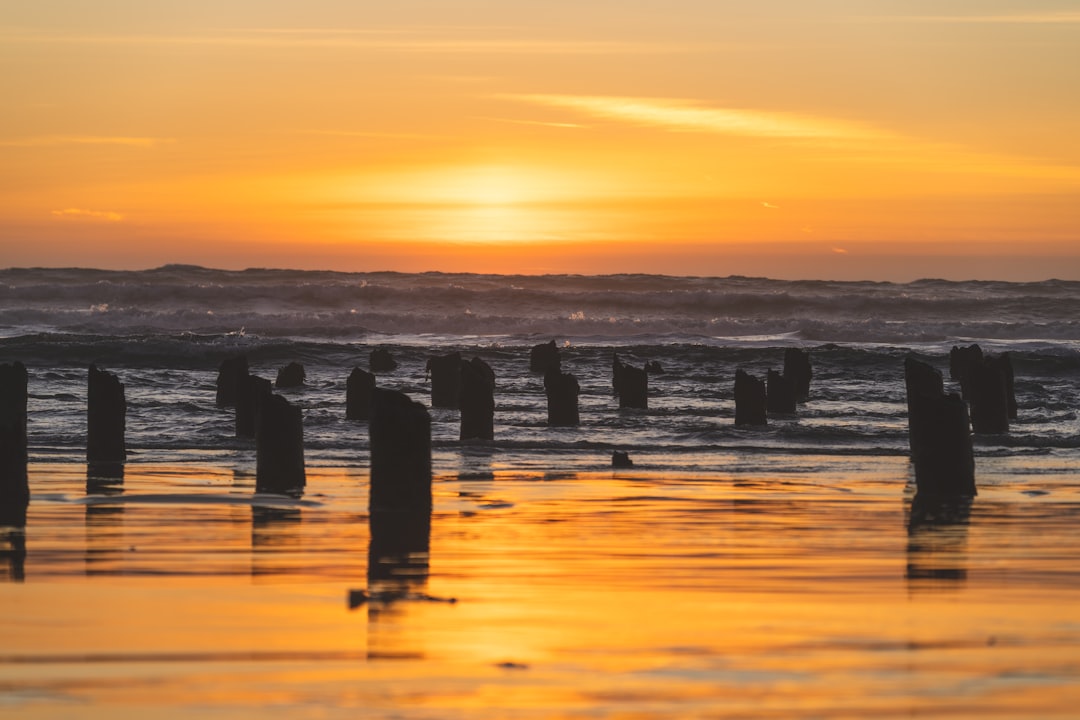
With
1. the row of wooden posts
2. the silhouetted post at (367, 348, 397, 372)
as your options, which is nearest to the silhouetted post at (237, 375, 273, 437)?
the row of wooden posts

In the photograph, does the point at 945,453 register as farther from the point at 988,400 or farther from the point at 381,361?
the point at 381,361

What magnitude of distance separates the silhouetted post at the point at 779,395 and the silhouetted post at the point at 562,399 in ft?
13.6

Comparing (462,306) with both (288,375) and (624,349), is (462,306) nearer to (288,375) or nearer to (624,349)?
(624,349)

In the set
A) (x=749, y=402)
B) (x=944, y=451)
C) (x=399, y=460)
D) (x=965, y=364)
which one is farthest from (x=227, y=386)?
(x=944, y=451)

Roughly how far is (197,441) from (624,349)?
2444 centimetres

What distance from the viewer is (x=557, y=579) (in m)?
7.65

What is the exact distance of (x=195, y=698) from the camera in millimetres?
5082

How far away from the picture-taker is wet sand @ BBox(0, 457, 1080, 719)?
5.14 m

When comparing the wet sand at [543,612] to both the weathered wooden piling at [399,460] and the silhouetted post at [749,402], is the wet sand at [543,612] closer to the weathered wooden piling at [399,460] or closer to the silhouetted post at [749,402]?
the weathered wooden piling at [399,460]

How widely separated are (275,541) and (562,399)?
40.6ft

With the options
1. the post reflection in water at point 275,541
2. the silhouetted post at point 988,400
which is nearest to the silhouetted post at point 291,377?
the silhouetted post at point 988,400

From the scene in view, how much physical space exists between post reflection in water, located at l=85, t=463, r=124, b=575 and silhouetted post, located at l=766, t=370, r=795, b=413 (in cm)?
1258

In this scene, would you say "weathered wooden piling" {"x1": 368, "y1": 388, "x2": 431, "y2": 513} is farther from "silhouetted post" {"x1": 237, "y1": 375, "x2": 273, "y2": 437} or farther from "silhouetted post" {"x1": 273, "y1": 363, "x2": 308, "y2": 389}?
"silhouetted post" {"x1": 273, "y1": 363, "x2": 308, "y2": 389}

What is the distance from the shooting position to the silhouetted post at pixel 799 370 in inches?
1059
